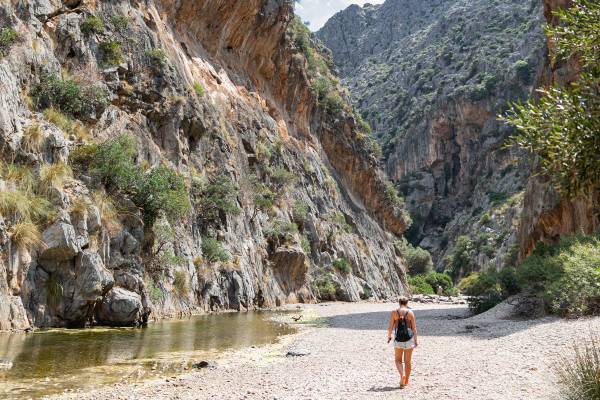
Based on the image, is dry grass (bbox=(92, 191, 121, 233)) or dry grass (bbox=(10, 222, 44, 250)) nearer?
dry grass (bbox=(10, 222, 44, 250))

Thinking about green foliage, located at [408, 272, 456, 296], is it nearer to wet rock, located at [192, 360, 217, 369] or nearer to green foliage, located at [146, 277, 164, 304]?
green foliage, located at [146, 277, 164, 304]

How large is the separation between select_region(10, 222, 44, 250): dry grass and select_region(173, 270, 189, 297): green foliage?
9.35 meters

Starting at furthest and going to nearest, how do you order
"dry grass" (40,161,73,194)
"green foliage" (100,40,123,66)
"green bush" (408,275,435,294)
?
"green bush" (408,275,435,294) → "green foliage" (100,40,123,66) → "dry grass" (40,161,73,194)

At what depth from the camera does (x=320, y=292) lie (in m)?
44.9

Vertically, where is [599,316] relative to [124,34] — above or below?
below

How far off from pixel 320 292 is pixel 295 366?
33.7m

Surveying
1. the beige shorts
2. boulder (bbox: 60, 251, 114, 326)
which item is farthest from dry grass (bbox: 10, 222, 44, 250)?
the beige shorts

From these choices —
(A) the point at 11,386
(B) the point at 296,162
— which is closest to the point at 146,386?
(A) the point at 11,386

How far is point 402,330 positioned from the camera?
29.9ft

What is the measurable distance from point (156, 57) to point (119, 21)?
113 inches

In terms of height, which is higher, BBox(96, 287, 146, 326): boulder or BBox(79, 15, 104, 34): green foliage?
BBox(79, 15, 104, 34): green foliage

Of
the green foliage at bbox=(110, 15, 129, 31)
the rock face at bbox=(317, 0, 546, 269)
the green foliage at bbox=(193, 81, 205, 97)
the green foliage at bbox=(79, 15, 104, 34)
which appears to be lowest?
the green foliage at bbox=(79, 15, 104, 34)

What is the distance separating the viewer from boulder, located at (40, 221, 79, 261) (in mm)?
16172

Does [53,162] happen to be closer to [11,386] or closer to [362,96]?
[11,386]
